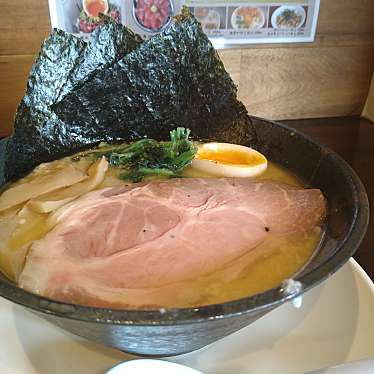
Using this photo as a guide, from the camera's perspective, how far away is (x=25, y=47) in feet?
4.95

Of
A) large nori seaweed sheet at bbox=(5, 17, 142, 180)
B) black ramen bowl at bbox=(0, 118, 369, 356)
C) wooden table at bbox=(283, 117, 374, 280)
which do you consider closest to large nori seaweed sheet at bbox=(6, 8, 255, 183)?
large nori seaweed sheet at bbox=(5, 17, 142, 180)

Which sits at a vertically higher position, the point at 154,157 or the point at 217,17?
the point at 217,17

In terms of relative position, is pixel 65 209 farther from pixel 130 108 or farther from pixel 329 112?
pixel 329 112

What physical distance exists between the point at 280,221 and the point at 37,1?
1.07 meters

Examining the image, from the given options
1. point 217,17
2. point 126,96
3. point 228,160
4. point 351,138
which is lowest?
point 351,138

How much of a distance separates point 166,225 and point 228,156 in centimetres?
39

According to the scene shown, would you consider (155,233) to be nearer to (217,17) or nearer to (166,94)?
(166,94)

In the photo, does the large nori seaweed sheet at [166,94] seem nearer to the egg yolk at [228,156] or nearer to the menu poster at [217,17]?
the egg yolk at [228,156]

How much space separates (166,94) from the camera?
47.2 inches

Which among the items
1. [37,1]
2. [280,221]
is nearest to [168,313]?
[280,221]

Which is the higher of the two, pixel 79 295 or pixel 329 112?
pixel 79 295

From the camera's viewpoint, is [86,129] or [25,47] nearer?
[86,129]

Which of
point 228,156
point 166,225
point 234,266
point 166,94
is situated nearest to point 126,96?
point 166,94

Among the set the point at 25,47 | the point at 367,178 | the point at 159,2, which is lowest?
the point at 367,178
